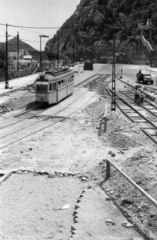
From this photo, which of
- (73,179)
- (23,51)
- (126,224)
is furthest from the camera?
(23,51)

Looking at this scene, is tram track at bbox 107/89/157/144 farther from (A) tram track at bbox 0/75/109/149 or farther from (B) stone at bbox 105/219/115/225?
(B) stone at bbox 105/219/115/225

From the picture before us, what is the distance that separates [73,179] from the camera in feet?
44.6

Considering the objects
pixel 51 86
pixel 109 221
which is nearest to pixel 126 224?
pixel 109 221

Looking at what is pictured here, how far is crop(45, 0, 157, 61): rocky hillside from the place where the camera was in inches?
5812

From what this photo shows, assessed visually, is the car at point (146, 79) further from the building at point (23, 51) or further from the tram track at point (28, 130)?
the building at point (23, 51)

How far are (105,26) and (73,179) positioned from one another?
6203 inches

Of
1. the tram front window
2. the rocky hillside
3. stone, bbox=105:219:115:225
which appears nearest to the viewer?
stone, bbox=105:219:115:225

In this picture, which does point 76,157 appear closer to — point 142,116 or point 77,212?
point 77,212

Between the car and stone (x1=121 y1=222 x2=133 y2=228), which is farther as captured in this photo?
the car

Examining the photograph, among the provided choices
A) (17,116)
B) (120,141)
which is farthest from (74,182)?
(17,116)

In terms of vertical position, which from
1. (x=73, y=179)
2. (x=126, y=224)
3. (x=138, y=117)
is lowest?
(x=126, y=224)

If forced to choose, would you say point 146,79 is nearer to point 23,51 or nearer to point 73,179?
point 73,179

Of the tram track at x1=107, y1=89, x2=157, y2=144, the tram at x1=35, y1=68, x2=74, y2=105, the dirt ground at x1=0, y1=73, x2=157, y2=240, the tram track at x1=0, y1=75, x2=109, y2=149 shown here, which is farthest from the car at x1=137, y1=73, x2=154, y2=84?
the dirt ground at x1=0, y1=73, x2=157, y2=240

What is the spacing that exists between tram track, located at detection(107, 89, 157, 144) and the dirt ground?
3.48 ft
